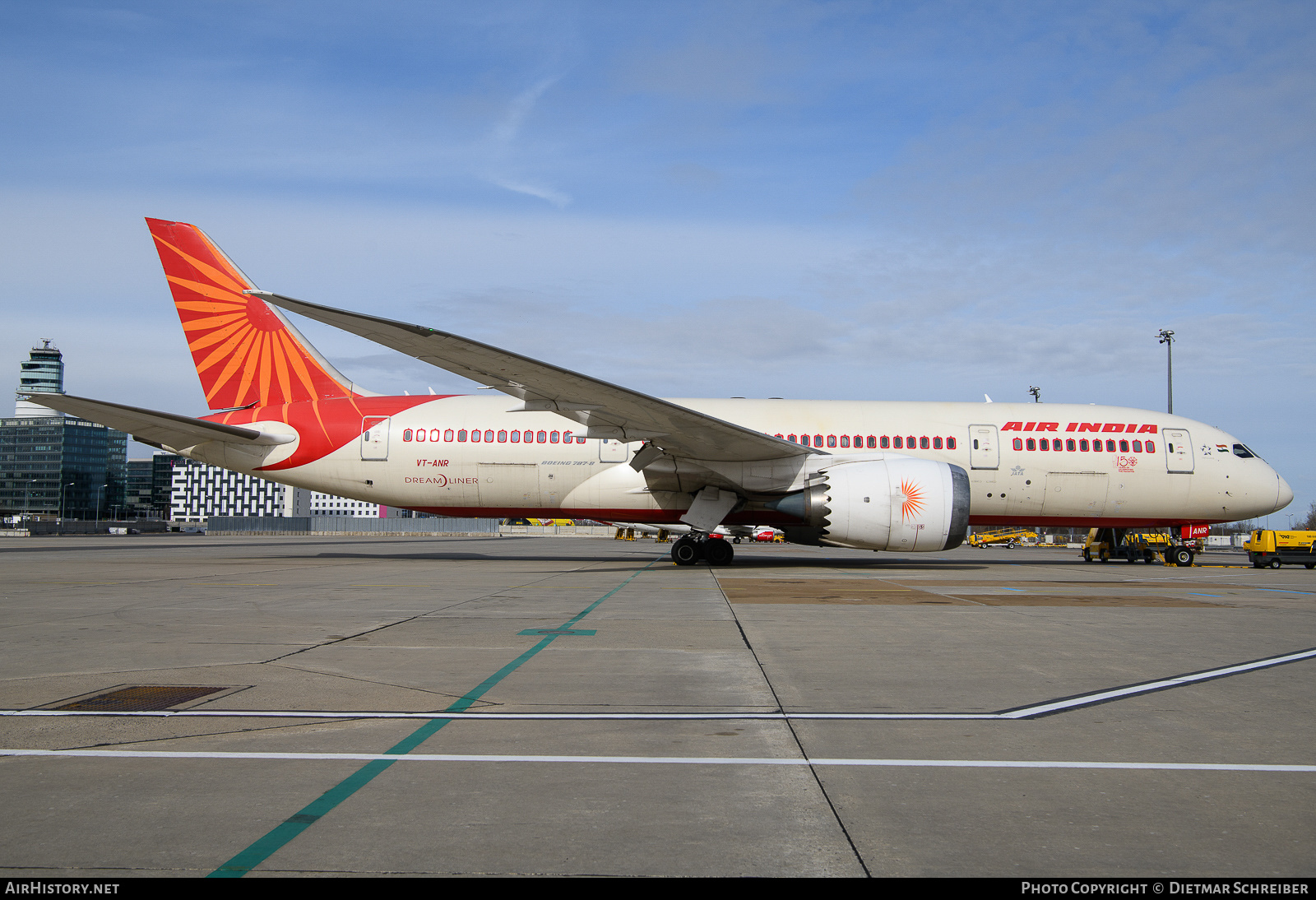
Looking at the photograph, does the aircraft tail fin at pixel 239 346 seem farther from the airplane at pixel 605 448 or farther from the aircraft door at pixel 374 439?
the aircraft door at pixel 374 439

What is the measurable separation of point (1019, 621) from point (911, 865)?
7.16 metres

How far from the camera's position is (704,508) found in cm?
1839

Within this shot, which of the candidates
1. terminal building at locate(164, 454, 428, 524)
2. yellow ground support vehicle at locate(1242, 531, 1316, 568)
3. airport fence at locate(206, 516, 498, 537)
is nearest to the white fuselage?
yellow ground support vehicle at locate(1242, 531, 1316, 568)

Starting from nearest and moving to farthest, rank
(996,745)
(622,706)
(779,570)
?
(996,745), (622,706), (779,570)

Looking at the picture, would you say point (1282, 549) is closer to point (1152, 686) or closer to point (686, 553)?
point (686, 553)

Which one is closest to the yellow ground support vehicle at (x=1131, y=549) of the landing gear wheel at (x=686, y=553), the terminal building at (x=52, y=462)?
the landing gear wheel at (x=686, y=553)

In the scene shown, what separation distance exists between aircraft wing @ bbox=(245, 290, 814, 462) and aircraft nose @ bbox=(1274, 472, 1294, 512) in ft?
41.6

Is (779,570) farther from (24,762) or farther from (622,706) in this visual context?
(24,762)

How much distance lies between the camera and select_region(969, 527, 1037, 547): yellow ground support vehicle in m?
56.5

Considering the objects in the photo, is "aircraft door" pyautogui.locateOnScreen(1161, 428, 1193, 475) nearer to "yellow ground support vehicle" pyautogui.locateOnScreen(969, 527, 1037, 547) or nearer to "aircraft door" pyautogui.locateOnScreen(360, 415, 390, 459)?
"aircraft door" pyautogui.locateOnScreen(360, 415, 390, 459)

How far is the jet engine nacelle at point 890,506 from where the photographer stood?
16906 millimetres

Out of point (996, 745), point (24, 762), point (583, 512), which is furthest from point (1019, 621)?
point (583, 512)

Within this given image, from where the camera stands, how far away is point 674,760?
390 centimetres

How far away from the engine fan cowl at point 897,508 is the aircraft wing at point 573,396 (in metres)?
1.31
